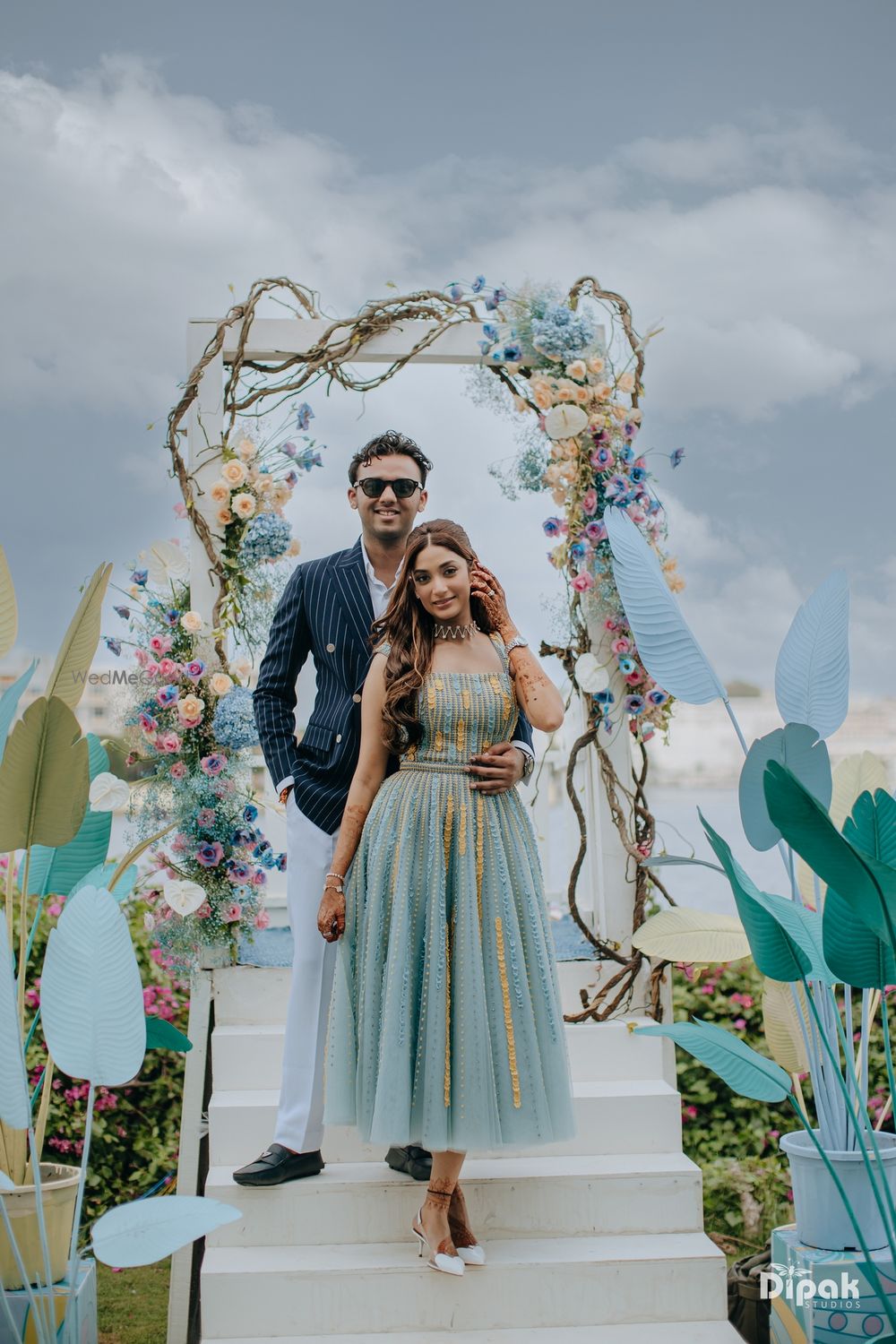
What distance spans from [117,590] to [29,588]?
84 cm

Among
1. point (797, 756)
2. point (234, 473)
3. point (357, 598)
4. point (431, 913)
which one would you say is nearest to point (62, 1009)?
point (431, 913)

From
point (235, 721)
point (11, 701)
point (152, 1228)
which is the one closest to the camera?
point (152, 1228)

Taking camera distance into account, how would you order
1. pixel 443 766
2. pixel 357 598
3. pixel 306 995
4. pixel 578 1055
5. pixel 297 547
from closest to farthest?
1. pixel 443 766
2. pixel 306 995
3. pixel 357 598
4. pixel 578 1055
5. pixel 297 547

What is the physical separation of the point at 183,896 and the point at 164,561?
3.23 ft

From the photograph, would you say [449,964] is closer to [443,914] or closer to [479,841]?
[443,914]

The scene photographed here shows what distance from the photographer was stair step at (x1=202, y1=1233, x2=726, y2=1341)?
2527 mm

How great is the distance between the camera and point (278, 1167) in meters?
2.75

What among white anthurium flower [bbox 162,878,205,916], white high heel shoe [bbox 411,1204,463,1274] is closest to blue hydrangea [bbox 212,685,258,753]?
white anthurium flower [bbox 162,878,205,916]

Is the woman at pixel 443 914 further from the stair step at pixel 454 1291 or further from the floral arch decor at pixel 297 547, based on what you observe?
the floral arch decor at pixel 297 547

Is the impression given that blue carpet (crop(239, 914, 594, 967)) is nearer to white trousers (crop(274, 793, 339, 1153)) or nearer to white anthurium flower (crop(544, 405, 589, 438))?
white trousers (crop(274, 793, 339, 1153))

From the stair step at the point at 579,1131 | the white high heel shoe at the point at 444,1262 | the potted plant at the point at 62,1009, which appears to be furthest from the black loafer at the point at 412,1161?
the potted plant at the point at 62,1009

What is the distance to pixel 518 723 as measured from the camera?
2.70 m

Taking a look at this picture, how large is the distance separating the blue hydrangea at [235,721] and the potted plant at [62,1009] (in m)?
0.92

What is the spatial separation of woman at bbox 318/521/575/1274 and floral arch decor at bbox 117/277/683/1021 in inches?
36.6
